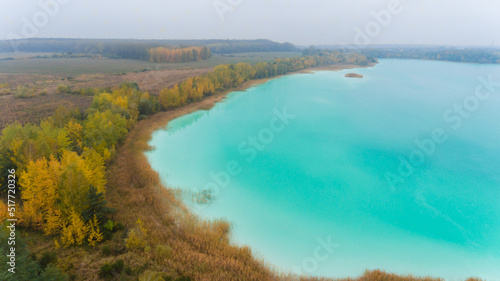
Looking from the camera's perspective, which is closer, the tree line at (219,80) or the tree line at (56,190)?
the tree line at (56,190)

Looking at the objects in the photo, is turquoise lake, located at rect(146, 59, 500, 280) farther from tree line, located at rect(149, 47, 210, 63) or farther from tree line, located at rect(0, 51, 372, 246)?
tree line, located at rect(149, 47, 210, 63)

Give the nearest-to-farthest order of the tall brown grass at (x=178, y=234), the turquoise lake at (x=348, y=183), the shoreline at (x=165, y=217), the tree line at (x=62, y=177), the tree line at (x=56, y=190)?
the tall brown grass at (x=178, y=234), the shoreline at (x=165, y=217), the tree line at (x=56, y=190), the tree line at (x=62, y=177), the turquoise lake at (x=348, y=183)

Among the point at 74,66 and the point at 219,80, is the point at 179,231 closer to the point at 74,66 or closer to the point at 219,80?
the point at 219,80

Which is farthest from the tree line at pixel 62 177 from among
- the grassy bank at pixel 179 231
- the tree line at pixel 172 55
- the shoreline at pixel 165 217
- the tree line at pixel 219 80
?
the tree line at pixel 172 55

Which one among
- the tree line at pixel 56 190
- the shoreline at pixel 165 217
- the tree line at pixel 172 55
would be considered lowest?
the shoreline at pixel 165 217

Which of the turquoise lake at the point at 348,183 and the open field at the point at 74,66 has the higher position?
the open field at the point at 74,66

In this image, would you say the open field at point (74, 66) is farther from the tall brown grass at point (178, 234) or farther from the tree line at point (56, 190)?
the tall brown grass at point (178, 234)

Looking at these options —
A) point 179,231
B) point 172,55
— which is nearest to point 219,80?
point 179,231

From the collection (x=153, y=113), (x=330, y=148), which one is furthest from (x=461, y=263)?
(x=153, y=113)

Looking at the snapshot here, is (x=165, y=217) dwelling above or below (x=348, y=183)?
below
